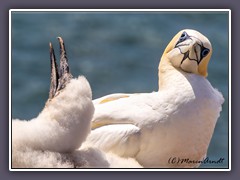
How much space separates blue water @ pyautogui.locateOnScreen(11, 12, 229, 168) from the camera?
8.81 metres

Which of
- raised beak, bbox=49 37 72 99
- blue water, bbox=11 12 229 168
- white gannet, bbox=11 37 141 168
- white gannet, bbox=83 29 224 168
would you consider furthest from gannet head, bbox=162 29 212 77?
blue water, bbox=11 12 229 168

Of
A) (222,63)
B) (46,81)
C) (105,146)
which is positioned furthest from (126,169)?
(46,81)

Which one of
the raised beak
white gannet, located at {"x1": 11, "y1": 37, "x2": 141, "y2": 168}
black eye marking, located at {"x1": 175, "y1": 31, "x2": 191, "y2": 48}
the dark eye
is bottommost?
white gannet, located at {"x1": 11, "y1": 37, "x2": 141, "y2": 168}

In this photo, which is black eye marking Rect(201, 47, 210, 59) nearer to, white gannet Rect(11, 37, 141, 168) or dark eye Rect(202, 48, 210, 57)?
dark eye Rect(202, 48, 210, 57)

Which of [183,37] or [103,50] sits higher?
[103,50]

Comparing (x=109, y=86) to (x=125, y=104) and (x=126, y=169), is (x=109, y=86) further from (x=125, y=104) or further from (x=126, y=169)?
(x=126, y=169)

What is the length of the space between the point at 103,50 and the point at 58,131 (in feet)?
17.5

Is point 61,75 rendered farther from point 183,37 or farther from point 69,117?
point 183,37

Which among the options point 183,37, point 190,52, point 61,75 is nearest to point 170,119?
point 190,52

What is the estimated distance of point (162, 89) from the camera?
607cm

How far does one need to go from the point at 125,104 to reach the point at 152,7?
2.70 ft

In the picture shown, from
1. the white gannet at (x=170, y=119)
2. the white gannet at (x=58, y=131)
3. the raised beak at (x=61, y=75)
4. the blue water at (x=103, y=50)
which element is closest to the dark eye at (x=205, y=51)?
the white gannet at (x=170, y=119)

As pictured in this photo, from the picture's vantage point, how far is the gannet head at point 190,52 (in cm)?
598

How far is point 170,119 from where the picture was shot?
19.1 feet
